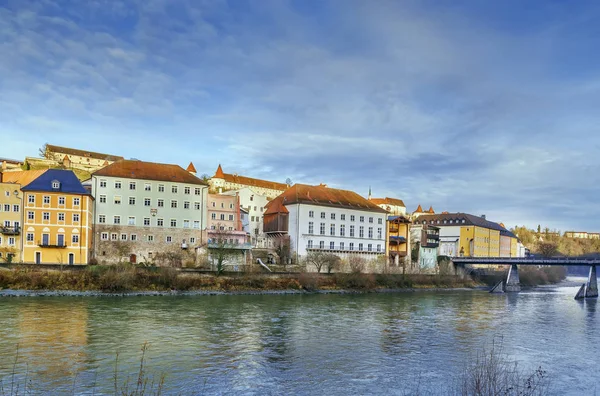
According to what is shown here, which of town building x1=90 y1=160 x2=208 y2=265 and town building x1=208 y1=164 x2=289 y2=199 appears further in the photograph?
town building x1=208 y1=164 x2=289 y2=199

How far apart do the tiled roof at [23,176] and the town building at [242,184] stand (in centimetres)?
6068

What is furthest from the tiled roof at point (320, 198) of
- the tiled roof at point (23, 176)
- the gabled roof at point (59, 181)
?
the tiled roof at point (23, 176)

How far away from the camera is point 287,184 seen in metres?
133

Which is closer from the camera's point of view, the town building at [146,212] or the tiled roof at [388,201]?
the town building at [146,212]

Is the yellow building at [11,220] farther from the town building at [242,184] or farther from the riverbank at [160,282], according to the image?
the town building at [242,184]

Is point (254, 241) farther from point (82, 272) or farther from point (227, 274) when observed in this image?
point (82, 272)

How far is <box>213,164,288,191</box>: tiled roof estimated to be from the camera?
12056 cm

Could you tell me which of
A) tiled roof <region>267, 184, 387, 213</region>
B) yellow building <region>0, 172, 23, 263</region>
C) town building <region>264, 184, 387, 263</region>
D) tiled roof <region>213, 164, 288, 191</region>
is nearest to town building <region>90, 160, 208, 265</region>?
yellow building <region>0, 172, 23, 263</region>

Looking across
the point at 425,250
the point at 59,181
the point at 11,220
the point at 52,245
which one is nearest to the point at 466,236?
the point at 425,250

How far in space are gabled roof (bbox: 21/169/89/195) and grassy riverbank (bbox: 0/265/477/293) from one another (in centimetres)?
954

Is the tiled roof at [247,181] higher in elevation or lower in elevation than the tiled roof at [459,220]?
higher

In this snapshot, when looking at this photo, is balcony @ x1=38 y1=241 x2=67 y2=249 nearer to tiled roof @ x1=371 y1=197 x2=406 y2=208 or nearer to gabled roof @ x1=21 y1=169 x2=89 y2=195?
gabled roof @ x1=21 y1=169 x2=89 y2=195

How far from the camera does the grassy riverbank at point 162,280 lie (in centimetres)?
3928

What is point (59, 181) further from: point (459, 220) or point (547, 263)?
point (459, 220)
